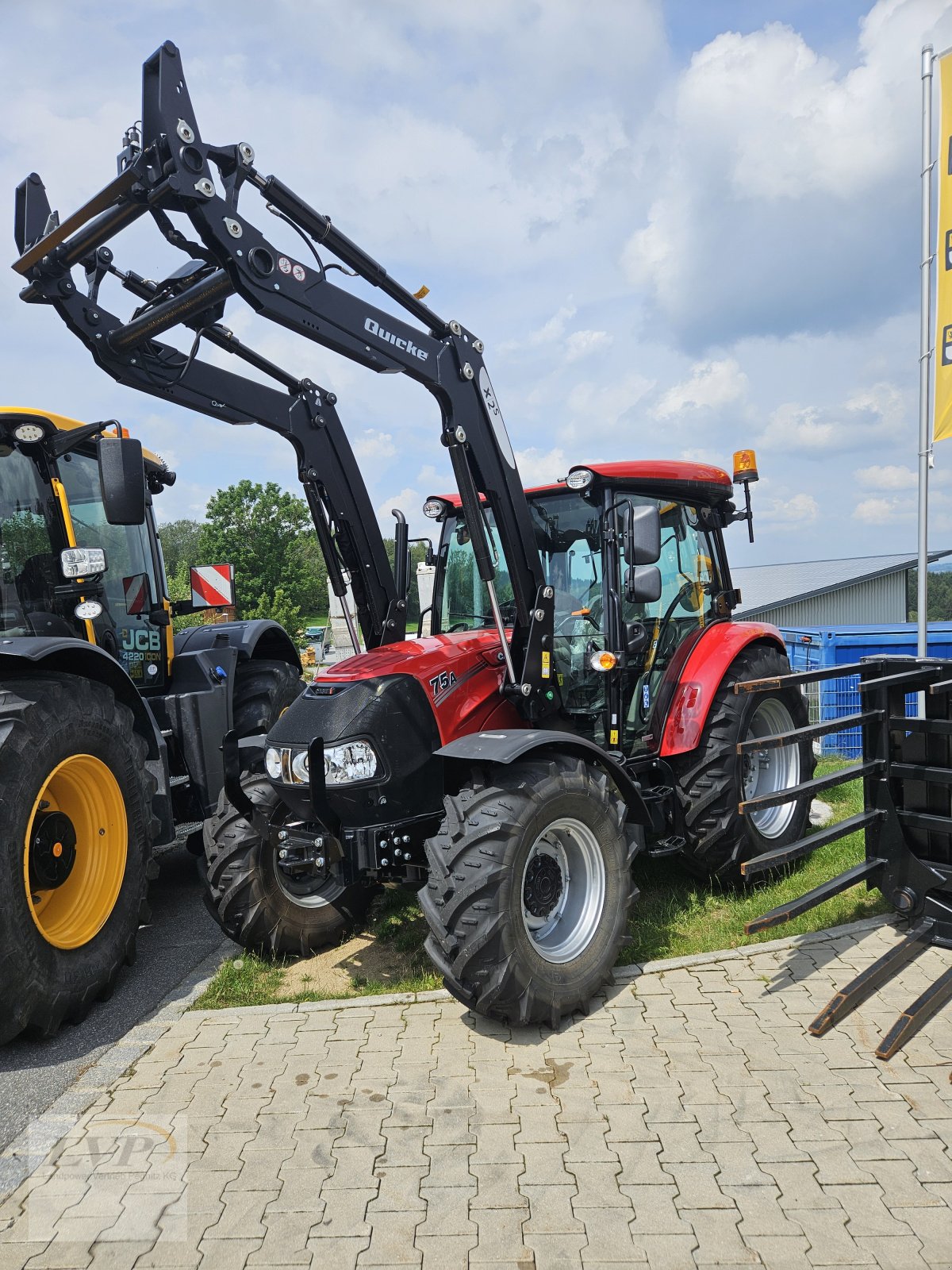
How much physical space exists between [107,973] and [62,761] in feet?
3.31

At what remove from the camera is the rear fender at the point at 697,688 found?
4.89 meters

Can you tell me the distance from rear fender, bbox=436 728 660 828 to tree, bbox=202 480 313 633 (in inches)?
1843

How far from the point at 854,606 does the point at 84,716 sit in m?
25.0

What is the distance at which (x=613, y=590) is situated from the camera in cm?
473

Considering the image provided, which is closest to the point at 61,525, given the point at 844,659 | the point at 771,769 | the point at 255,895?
the point at 255,895

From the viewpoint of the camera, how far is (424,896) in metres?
3.58

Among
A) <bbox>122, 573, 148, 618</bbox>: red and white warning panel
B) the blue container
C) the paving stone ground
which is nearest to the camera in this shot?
the paving stone ground

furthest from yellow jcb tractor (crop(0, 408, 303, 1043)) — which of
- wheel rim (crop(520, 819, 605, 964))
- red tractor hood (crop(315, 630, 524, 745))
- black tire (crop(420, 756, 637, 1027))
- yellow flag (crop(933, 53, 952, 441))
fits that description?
yellow flag (crop(933, 53, 952, 441))

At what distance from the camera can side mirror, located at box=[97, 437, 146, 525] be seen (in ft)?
13.7

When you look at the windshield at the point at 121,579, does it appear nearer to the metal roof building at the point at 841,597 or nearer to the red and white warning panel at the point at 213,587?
the red and white warning panel at the point at 213,587

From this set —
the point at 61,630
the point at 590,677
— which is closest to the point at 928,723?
the point at 590,677

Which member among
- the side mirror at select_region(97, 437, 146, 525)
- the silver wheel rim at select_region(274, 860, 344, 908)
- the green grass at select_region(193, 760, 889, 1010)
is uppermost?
the side mirror at select_region(97, 437, 146, 525)

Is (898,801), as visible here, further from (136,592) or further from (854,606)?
(854,606)

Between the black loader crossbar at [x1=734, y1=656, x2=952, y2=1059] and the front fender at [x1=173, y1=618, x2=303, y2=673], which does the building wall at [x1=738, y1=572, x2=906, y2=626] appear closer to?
the front fender at [x1=173, y1=618, x2=303, y2=673]
